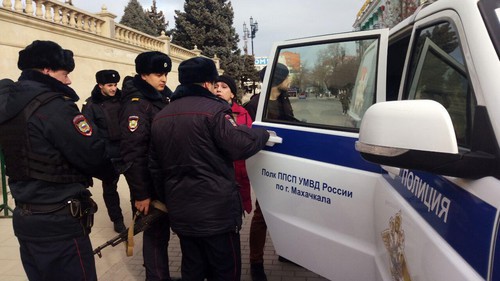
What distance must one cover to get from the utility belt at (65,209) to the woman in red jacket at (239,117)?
112 centimetres

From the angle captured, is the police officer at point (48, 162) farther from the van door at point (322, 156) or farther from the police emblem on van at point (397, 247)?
the police emblem on van at point (397, 247)

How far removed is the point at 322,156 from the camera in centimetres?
214

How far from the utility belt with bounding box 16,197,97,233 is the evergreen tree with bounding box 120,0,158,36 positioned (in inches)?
1290

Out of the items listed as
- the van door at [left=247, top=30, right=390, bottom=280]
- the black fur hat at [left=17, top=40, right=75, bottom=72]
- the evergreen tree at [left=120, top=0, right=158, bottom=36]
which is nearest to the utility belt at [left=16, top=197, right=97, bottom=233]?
the black fur hat at [left=17, top=40, right=75, bottom=72]

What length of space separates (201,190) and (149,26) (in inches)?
1412

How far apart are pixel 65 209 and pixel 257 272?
5.80ft

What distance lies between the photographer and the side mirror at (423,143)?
108 cm

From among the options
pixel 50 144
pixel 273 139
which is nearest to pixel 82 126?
pixel 50 144

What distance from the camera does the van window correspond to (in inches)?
52.2

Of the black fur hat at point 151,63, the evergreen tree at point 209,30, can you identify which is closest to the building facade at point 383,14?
the black fur hat at point 151,63

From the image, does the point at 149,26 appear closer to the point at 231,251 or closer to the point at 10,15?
the point at 10,15

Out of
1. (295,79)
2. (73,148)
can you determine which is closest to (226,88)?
(295,79)

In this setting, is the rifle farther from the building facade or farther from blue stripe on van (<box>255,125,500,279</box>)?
the building facade

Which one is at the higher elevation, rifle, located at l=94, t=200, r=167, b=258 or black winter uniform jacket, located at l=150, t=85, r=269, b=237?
black winter uniform jacket, located at l=150, t=85, r=269, b=237
